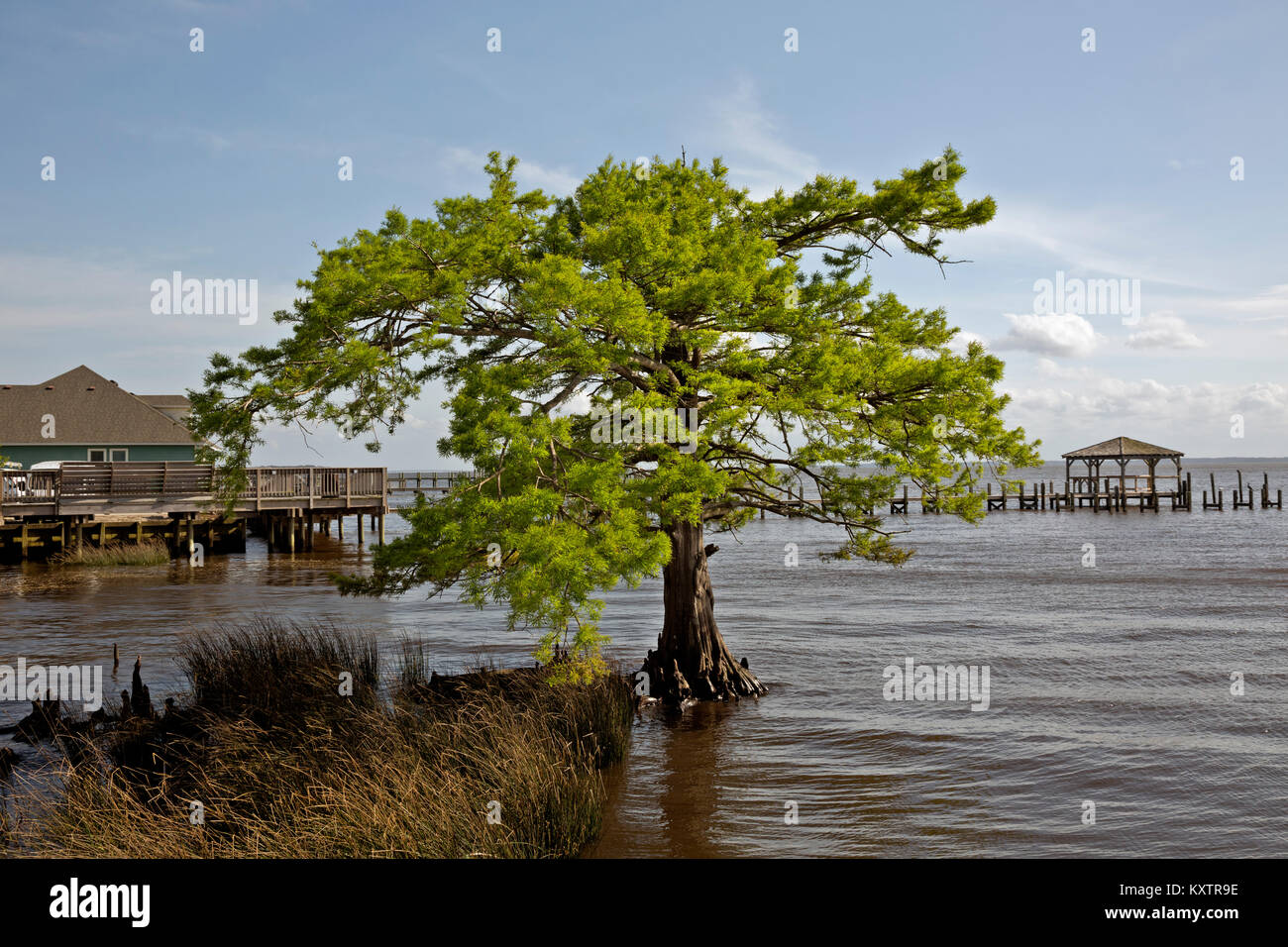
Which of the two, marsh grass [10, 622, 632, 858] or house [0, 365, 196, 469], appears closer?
marsh grass [10, 622, 632, 858]

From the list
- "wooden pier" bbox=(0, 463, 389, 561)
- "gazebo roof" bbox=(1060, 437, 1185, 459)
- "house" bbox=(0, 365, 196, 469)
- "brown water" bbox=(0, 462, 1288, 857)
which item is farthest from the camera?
"gazebo roof" bbox=(1060, 437, 1185, 459)

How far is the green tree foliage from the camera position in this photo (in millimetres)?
10703

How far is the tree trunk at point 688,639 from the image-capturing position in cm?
1592

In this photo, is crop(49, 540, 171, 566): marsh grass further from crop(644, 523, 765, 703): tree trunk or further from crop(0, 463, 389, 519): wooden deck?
crop(644, 523, 765, 703): tree trunk

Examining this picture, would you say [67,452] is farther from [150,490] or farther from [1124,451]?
[1124,451]

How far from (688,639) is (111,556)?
30217 mm

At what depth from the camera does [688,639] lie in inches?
642

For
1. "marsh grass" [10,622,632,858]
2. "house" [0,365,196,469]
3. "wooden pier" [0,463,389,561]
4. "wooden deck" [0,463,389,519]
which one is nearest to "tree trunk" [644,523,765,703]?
"marsh grass" [10,622,632,858]

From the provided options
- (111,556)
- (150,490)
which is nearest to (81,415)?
(150,490)

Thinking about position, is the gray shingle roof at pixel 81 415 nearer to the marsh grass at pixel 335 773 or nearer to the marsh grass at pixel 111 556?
the marsh grass at pixel 111 556

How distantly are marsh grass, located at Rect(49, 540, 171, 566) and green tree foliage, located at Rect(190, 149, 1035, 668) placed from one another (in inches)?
1132

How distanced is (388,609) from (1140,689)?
20547 millimetres

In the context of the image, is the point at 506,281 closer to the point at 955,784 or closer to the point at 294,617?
the point at 955,784

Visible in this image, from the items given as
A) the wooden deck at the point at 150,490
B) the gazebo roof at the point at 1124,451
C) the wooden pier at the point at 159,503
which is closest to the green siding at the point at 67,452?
the wooden pier at the point at 159,503
